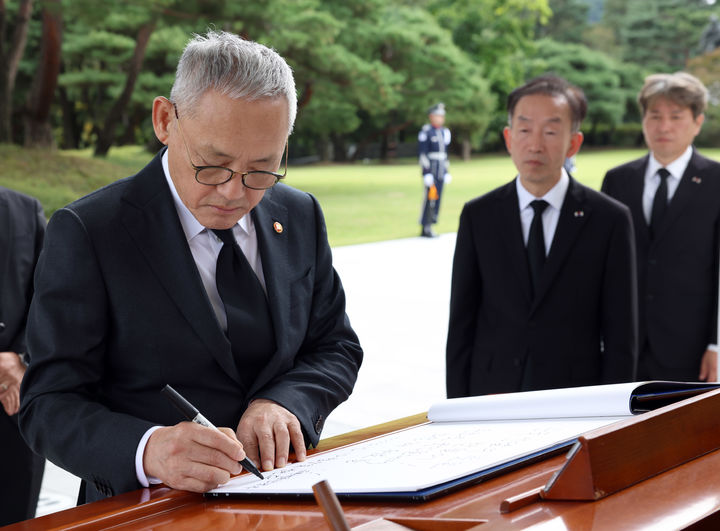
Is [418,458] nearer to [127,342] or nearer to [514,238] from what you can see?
[127,342]

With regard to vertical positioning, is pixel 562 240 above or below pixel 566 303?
above

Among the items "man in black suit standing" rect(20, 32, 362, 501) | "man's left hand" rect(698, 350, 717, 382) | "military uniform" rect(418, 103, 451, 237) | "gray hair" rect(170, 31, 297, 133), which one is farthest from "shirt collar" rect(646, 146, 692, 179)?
"military uniform" rect(418, 103, 451, 237)

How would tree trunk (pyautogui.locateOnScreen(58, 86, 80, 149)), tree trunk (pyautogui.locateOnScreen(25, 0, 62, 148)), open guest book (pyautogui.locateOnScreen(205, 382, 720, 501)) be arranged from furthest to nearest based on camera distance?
tree trunk (pyautogui.locateOnScreen(58, 86, 80, 149))
tree trunk (pyautogui.locateOnScreen(25, 0, 62, 148))
open guest book (pyautogui.locateOnScreen(205, 382, 720, 501))

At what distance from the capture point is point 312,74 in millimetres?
12727

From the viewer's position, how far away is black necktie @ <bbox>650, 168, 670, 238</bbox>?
118 inches

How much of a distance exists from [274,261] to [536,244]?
1.09m

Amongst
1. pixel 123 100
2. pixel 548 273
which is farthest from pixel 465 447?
pixel 123 100

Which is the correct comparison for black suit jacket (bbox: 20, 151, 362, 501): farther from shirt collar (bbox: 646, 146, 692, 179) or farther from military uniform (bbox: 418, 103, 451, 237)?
military uniform (bbox: 418, 103, 451, 237)

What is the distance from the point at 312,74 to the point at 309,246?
11596mm

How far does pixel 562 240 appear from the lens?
2.24 m

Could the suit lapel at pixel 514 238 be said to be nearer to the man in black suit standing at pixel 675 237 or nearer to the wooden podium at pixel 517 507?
the man in black suit standing at pixel 675 237

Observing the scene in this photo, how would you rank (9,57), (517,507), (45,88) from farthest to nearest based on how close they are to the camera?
(45,88)
(9,57)
(517,507)

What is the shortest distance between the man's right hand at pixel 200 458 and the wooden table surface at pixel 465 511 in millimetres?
26

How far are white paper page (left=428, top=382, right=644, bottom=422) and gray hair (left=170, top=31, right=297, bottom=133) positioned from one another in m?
0.52
